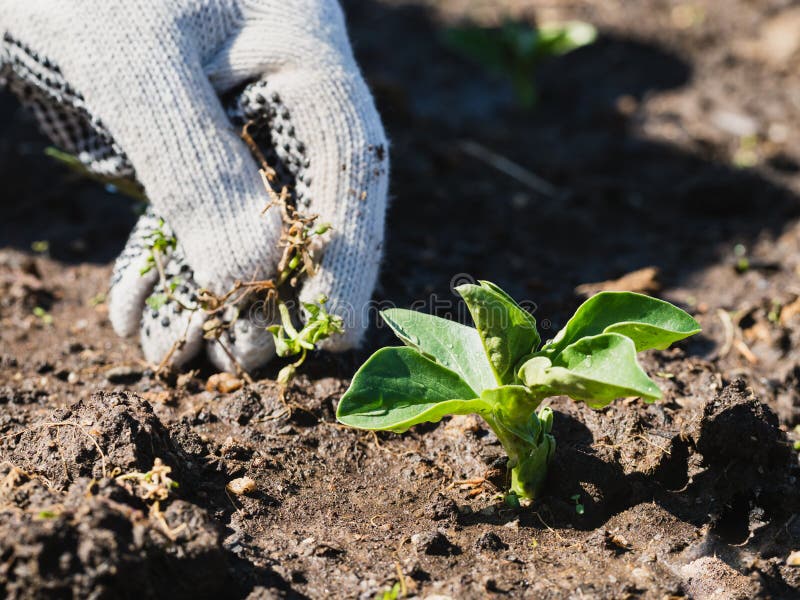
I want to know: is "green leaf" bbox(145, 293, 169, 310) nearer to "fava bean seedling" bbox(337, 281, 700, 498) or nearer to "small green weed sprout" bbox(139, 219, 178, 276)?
"small green weed sprout" bbox(139, 219, 178, 276)

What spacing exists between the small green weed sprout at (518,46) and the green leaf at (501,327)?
2.44m

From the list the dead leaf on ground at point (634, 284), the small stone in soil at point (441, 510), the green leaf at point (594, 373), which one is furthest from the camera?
the dead leaf on ground at point (634, 284)

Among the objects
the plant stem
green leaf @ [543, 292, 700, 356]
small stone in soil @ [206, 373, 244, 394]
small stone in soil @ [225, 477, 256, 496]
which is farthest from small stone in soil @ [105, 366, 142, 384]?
green leaf @ [543, 292, 700, 356]

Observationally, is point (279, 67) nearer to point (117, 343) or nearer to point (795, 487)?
point (117, 343)

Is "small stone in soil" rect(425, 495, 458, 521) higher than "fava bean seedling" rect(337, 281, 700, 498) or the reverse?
the reverse

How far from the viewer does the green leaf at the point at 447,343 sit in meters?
1.65

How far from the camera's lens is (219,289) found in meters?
2.04

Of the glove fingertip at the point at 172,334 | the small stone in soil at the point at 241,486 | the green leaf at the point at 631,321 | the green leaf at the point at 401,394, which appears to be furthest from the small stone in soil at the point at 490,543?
the glove fingertip at the point at 172,334

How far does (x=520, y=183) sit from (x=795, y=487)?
5.70 feet

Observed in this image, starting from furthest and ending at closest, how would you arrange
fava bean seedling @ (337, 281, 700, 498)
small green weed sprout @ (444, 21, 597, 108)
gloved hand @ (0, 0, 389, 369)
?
small green weed sprout @ (444, 21, 597, 108), gloved hand @ (0, 0, 389, 369), fava bean seedling @ (337, 281, 700, 498)

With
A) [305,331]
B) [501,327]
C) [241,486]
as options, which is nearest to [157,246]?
[305,331]

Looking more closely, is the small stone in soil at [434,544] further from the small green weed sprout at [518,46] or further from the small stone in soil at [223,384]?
the small green weed sprout at [518,46]

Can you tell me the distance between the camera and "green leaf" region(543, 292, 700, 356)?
152 cm

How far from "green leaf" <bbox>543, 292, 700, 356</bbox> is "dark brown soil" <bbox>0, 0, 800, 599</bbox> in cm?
33
